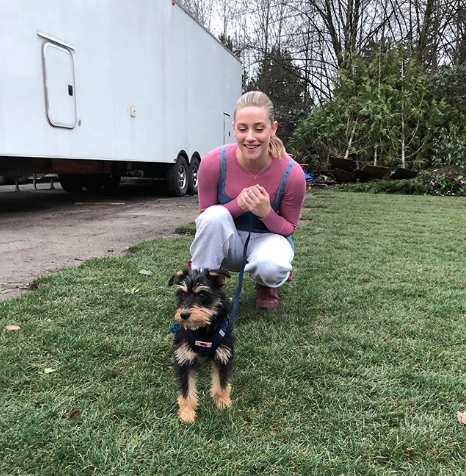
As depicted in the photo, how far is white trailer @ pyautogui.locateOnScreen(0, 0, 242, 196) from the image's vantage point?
5.96 m

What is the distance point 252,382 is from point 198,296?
552 millimetres

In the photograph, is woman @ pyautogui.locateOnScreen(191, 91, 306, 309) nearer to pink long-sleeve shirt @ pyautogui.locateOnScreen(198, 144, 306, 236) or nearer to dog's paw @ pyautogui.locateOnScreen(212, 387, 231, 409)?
pink long-sleeve shirt @ pyautogui.locateOnScreen(198, 144, 306, 236)

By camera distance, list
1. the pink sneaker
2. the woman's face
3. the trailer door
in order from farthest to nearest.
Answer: the trailer door → the pink sneaker → the woman's face

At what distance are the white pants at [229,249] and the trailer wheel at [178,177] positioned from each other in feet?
26.2

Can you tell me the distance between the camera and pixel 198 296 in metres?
1.99

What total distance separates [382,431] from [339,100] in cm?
1439

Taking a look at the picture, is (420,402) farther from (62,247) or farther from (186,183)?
(186,183)

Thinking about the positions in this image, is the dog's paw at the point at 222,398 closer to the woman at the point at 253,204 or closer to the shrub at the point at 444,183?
the woman at the point at 253,204

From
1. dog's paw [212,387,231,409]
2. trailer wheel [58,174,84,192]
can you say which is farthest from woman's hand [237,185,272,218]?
trailer wheel [58,174,84,192]

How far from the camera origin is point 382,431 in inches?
71.6

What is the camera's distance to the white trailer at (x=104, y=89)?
5.96m

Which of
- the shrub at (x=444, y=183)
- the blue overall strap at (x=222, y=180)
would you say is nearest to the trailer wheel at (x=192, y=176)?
the shrub at (x=444, y=183)

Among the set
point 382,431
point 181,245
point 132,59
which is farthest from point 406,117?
point 382,431

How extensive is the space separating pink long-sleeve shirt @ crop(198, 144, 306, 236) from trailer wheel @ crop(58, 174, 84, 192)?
9.58 m
